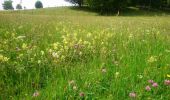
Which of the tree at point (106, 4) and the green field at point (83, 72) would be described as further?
the tree at point (106, 4)

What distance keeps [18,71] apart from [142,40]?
3.22m

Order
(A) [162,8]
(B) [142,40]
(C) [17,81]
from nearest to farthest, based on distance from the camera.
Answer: (C) [17,81]
(B) [142,40]
(A) [162,8]

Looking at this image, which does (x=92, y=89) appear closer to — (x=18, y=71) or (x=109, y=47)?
(x=18, y=71)

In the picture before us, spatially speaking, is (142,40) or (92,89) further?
(142,40)

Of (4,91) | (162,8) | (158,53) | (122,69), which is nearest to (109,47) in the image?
(158,53)

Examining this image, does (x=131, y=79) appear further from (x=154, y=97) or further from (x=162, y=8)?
(x=162, y=8)

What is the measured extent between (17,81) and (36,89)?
11.7 inches

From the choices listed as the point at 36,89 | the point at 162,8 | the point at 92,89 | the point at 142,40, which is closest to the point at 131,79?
the point at 92,89

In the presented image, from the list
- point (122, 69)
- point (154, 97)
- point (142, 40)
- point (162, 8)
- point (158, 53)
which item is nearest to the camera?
point (154, 97)

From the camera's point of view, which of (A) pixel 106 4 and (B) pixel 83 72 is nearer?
(B) pixel 83 72

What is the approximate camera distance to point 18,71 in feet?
15.1

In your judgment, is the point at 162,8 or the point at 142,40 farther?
the point at 162,8

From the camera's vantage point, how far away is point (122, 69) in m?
4.75

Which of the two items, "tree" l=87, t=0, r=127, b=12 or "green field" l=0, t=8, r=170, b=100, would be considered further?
"tree" l=87, t=0, r=127, b=12
